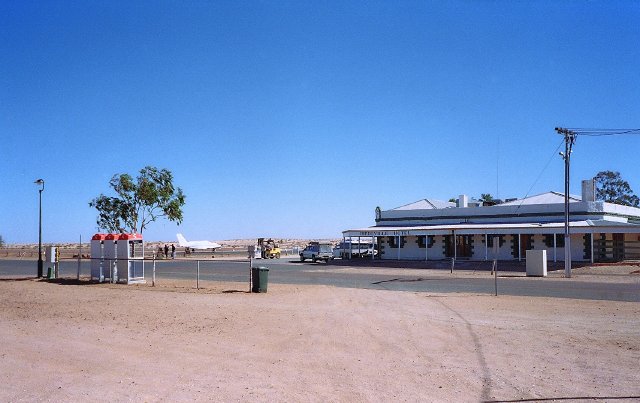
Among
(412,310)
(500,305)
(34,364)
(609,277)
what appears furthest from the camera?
(609,277)

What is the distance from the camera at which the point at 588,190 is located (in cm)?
4697

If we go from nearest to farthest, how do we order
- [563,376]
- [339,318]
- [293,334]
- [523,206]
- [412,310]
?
1. [563,376]
2. [293,334]
3. [339,318]
4. [412,310]
5. [523,206]

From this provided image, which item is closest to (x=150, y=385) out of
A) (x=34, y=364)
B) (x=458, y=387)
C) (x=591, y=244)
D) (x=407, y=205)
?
(x=34, y=364)

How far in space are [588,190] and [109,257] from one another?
1470 inches

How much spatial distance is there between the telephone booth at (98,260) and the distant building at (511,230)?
80.5 feet

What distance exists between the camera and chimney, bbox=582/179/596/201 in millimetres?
46812

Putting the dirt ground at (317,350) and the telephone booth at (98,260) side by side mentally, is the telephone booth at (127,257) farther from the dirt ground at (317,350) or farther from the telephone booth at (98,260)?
the dirt ground at (317,350)

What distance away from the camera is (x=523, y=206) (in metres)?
49.8

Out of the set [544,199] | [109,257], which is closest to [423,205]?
[544,199]

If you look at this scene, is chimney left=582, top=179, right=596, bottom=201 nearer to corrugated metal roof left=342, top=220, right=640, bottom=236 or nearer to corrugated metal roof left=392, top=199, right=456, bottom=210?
corrugated metal roof left=342, top=220, right=640, bottom=236

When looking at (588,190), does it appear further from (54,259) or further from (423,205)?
(54,259)

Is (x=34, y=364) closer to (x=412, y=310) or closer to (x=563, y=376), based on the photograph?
(x=563, y=376)

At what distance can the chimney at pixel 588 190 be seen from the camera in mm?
46812

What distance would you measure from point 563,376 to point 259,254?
56.3 meters
